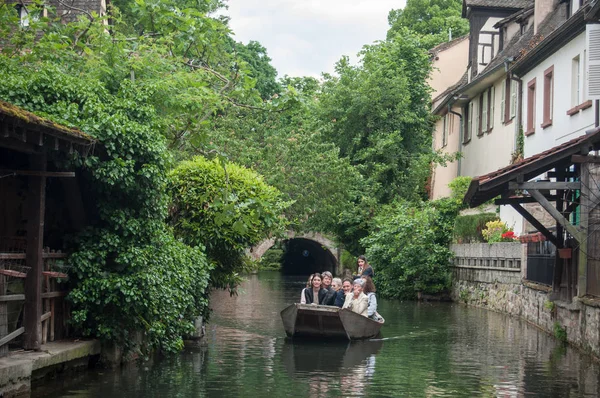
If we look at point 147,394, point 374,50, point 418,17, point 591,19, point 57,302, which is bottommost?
point 147,394

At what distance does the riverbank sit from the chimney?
68.3ft

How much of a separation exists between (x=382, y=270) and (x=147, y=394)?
85.5 ft

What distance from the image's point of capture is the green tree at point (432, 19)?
66.3 metres

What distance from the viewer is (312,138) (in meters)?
47.1

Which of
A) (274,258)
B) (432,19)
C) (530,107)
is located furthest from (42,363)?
(274,258)

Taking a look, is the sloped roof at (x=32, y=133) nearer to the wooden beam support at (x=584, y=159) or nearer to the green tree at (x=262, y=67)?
the wooden beam support at (x=584, y=159)

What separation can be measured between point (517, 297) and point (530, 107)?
6.48 m

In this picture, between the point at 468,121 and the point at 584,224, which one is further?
the point at 468,121

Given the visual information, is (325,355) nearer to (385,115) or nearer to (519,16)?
(519,16)

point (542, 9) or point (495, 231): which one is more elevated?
point (542, 9)

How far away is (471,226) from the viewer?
34812 millimetres

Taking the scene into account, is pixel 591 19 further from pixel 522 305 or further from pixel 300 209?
pixel 300 209

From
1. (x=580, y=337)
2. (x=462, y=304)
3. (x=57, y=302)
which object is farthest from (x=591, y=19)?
(x=462, y=304)

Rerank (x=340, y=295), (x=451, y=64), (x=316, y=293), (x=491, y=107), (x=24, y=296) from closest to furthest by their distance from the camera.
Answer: (x=24, y=296) → (x=340, y=295) → (x=316, y=293) → (x=491, y=107) → (x=451, y=64)
